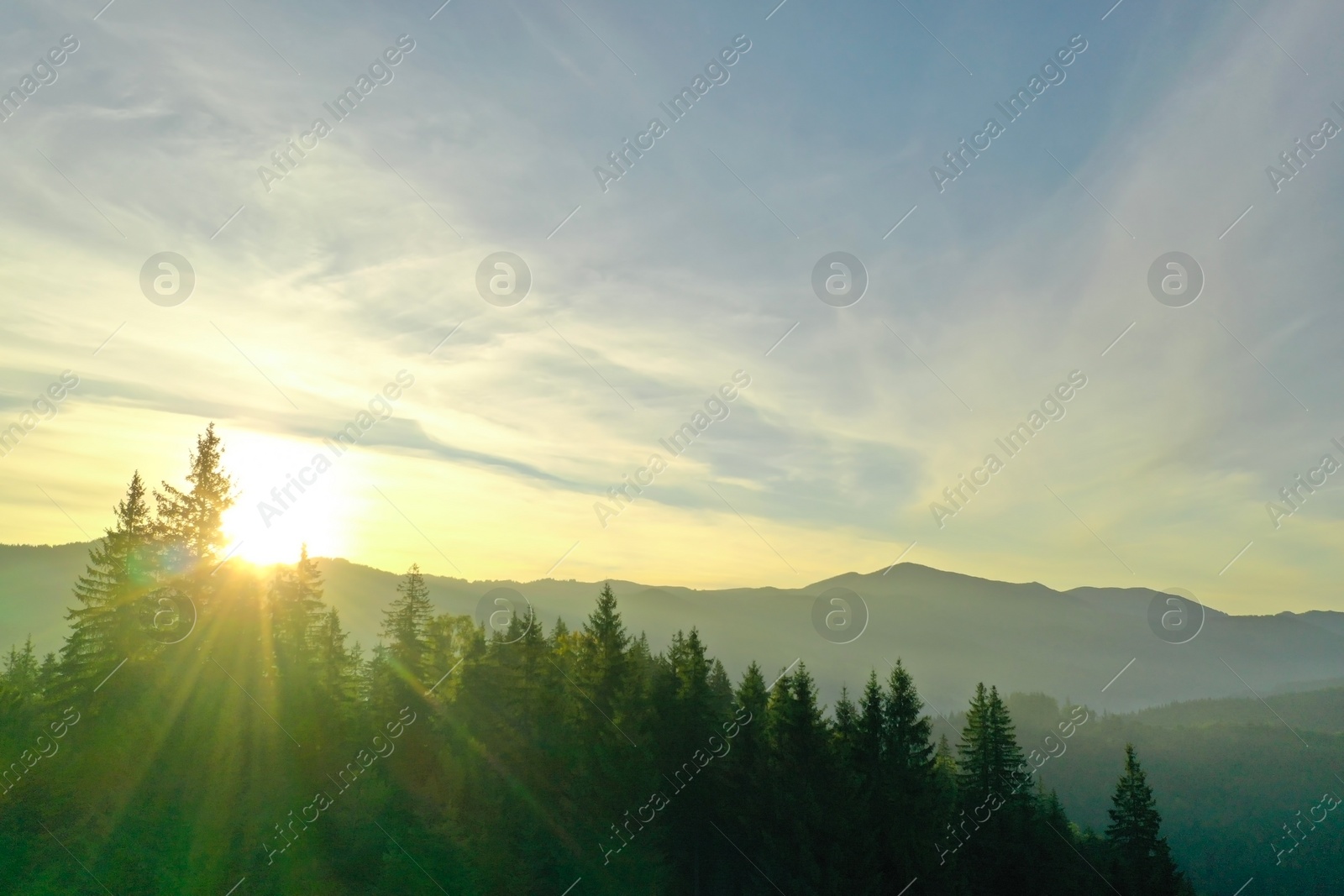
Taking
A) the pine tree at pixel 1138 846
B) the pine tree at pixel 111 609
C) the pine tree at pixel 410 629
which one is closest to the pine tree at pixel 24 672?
the pine tree at pixel 111 609

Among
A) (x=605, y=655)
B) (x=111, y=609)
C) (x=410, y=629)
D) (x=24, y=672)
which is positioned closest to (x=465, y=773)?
(x=605, y=655)

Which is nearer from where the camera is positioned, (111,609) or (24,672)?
(111,609)

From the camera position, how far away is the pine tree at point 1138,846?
43531 mm

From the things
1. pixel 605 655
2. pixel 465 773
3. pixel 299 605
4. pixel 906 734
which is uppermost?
pixel 299 605

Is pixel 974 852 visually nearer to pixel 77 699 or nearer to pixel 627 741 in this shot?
pixel 627 741

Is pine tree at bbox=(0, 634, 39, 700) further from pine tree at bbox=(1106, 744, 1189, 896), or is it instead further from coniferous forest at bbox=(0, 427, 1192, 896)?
pine tree at bbox=(1106, 744, 1189, 896)

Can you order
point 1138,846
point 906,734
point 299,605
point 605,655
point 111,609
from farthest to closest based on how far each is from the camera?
point 299,605, point 1138,846, point 605,655, point 906,734, point 111,609

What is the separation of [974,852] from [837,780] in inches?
423

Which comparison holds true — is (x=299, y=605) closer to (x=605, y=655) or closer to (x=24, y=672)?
(x=24, y=672)

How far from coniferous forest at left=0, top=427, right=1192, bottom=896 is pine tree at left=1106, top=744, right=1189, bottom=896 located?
0.14 m

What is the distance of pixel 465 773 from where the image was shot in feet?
149

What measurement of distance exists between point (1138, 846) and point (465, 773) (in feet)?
135

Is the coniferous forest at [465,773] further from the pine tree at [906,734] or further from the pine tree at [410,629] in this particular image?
the pine tree at [410,629]

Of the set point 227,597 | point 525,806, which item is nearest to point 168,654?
point 227,597
